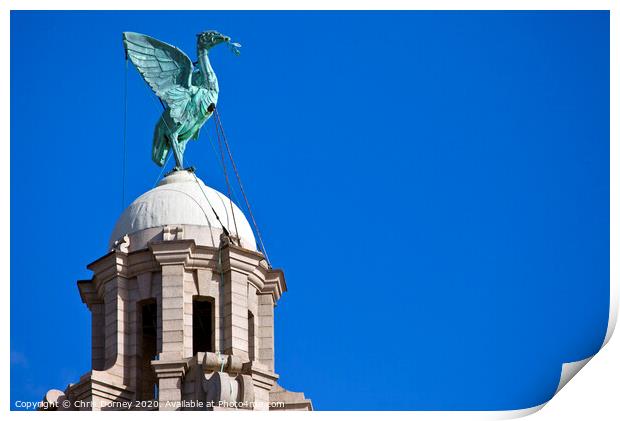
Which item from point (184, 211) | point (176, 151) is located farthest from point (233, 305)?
point (176, 151)

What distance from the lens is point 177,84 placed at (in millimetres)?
71938

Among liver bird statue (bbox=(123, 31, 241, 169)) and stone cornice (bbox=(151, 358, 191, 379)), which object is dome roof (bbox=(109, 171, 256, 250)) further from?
stone cornice (bbox=(151, 358, 191, 379))

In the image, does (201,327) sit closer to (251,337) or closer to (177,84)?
(251,337)

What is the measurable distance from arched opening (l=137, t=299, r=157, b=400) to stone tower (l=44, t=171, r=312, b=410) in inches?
1.1

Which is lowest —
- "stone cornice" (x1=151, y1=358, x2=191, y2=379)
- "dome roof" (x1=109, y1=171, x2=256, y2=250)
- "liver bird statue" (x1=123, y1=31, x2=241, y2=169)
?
"stone cornice" (x1=151, y1=358, x2=191, y2=379)

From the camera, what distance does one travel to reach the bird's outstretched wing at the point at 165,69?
71562mm

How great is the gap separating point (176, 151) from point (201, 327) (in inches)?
210

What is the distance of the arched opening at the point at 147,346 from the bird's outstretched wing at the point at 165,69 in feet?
19.7

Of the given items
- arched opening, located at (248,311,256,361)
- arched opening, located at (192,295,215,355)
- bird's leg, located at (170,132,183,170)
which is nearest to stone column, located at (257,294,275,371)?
arched opening, located at (248,311,256,361)

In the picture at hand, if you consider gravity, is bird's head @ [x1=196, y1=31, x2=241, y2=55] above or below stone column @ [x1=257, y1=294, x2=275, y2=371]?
above

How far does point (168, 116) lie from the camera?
236 ft

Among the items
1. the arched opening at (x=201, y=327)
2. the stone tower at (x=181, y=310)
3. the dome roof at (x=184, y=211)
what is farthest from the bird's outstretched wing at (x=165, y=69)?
the arched opening at (x=201, y=327)

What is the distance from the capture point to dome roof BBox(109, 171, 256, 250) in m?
69.2
